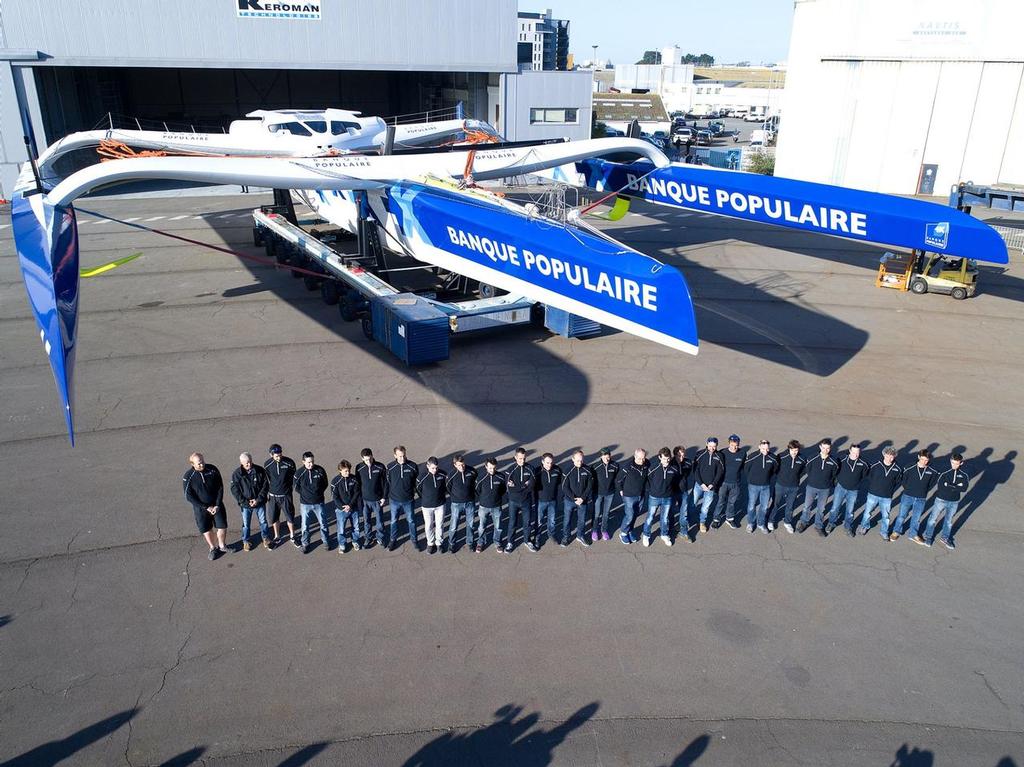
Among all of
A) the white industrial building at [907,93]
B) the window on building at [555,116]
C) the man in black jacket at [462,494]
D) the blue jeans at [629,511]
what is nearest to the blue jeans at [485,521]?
the man in black jacket at [462,494]

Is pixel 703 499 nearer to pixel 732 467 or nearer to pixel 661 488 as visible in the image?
pixel 732 467

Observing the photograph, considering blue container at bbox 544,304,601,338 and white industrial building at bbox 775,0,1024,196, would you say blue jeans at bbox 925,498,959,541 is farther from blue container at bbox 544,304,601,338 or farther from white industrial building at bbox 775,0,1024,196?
white industrial building at bbox 775,0,1024,196

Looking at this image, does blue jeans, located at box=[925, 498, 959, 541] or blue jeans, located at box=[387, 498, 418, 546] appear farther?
blue jeans, located at box=[925, 498, 959, 541]

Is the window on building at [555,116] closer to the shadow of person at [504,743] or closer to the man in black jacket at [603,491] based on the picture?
the man in black jacket at [603,491]

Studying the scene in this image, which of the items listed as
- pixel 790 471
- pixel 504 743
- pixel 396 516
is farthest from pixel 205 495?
pixel 790 471

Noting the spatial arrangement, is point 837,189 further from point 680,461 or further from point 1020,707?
point 1020,707

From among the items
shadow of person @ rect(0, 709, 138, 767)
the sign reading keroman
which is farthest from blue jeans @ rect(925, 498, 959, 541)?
the sign reading keroman
